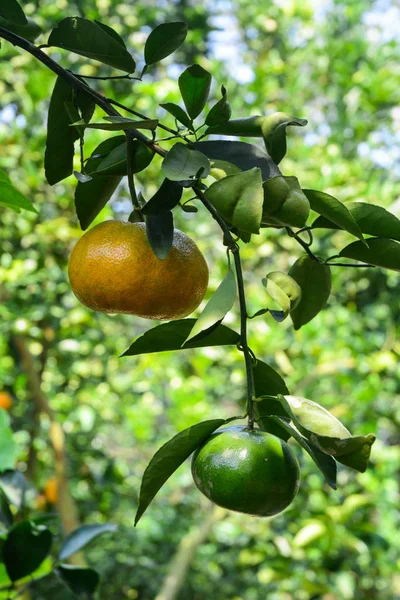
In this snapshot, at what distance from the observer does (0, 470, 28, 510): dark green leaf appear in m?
0.80

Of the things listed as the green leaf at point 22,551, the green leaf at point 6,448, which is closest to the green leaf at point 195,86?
the green leaf at point 22,551

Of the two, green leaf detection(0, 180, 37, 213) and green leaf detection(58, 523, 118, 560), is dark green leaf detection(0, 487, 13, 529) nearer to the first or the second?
green leaf detection(58, 523, 118, 560)

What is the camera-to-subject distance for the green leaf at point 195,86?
16.8 inches

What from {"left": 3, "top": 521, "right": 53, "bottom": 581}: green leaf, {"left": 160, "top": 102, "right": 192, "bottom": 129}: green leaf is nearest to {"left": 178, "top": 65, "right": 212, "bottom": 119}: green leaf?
{"left": 160, "top": 102, "right": 192, "bottom": 129}: green leaf

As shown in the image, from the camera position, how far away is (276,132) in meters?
0.40

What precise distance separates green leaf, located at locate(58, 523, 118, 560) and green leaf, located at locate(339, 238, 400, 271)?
498 mm

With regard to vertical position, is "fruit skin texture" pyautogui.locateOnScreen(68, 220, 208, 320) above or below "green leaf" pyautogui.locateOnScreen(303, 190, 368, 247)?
below

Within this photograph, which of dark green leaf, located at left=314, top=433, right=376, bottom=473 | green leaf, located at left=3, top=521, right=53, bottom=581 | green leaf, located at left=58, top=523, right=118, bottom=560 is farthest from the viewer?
green leaf, located at left=58, top=523, right=118, bottom=560

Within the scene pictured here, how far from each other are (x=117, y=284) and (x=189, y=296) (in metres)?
0.05

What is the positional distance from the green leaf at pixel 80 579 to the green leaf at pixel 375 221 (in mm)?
482

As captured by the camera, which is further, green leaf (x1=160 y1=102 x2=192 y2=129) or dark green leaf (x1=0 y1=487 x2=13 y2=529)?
dark green leaf (x1=0 y1=487 x2=13 y2=529)

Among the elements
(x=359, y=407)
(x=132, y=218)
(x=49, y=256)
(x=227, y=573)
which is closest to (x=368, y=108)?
(x=359, y=407)

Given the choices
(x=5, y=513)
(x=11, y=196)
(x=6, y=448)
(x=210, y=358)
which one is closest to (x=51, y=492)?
(x=210, y=358)

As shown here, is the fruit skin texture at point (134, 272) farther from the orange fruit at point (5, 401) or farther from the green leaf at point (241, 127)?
the orange fruit at point (5, 401)
